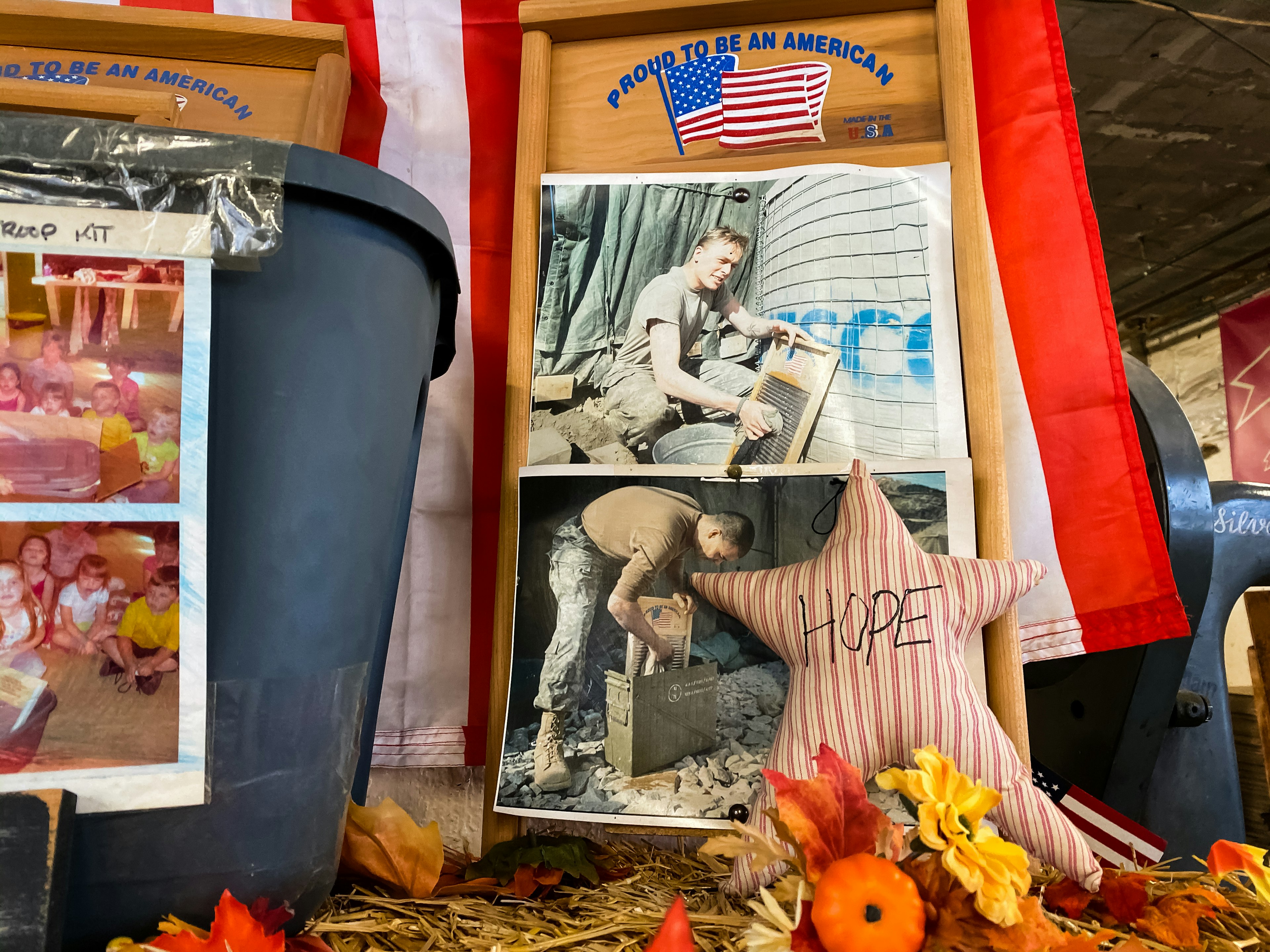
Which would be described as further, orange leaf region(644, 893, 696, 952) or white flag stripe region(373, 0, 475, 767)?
white flag stripe region(373, 0, 475, 767)

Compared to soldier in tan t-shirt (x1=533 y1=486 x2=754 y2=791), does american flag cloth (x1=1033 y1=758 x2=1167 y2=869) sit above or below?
below

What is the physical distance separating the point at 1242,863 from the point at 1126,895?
92 mm

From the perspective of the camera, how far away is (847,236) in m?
0.89

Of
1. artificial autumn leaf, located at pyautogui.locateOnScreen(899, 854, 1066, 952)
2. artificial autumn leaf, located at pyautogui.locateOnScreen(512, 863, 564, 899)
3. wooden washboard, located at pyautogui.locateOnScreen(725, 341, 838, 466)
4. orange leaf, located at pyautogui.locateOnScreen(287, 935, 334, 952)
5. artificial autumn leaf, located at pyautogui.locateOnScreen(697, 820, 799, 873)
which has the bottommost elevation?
artificial autumn leaf, located at pyautogui.locateOnScreen(512, 863, 564, 899)

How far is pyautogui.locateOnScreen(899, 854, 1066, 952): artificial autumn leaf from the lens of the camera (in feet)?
1.53

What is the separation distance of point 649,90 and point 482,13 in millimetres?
352

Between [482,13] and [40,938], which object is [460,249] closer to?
[482,13]

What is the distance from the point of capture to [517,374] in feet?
3.00

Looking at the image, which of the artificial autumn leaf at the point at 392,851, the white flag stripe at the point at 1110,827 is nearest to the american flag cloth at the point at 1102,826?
the white flag stripe at the point at 1110,827

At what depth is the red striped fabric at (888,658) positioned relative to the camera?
625mm

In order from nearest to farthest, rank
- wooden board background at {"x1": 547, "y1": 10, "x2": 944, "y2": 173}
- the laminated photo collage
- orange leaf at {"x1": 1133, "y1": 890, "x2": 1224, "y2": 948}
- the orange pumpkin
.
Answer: the orange pumpkin < orange leaf at {"x1": 1133, "y1": 890, "x2": 1224, "y2": 948} < the laminated photo collage < wooden board background at {"x1": 547, "y1": 10, "x2": 944, "y2": 173}

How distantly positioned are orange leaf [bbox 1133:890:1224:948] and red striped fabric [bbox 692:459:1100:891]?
0.14 ft

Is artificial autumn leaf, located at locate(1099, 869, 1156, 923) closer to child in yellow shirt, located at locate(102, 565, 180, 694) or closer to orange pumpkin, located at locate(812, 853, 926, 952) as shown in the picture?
orange pumpkin, located at locate(812, 853, 926, 952)

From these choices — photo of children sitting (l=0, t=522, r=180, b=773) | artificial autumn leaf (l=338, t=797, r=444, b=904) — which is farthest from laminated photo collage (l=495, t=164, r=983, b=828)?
photo of children sitting (l=0, t=522, r=180, b=773)
